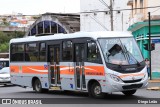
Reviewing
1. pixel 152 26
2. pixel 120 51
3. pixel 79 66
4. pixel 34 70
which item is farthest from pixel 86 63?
pixel 152 26

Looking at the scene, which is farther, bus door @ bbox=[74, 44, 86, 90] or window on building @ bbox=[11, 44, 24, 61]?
window on building @ bbox=[11, 44, 24, 61]

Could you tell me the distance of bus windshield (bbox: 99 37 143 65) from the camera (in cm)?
1778

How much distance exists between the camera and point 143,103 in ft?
53.2

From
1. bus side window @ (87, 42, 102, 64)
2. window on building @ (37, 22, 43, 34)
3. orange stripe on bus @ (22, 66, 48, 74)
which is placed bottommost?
orange stripe on bus @ (22, 66, 48, 74)

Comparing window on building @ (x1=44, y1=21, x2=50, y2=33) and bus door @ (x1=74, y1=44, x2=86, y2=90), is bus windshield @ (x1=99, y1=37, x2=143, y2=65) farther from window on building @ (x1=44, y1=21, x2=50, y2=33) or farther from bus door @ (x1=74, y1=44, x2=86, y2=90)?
window on building @ (x1=44, y1=21, x2=50, y2=33)

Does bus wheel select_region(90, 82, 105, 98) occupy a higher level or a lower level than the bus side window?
lower

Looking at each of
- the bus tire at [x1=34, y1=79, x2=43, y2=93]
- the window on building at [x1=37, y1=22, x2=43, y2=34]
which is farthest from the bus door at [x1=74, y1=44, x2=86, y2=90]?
the window on building at [x1=37, y1=22, x2=43, y2=34]

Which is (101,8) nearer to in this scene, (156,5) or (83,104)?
(156,5)

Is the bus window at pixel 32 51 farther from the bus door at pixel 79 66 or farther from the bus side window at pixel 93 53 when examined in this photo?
the bus side window at pixel 93 53


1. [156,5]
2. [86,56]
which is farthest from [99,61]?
[156,5]

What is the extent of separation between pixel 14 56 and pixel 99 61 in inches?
327

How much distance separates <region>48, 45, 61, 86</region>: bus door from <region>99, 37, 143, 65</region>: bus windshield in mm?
3557

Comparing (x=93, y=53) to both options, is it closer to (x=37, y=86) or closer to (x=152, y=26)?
(x=37, y=86)

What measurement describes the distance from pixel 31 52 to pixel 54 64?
7.85 feet
